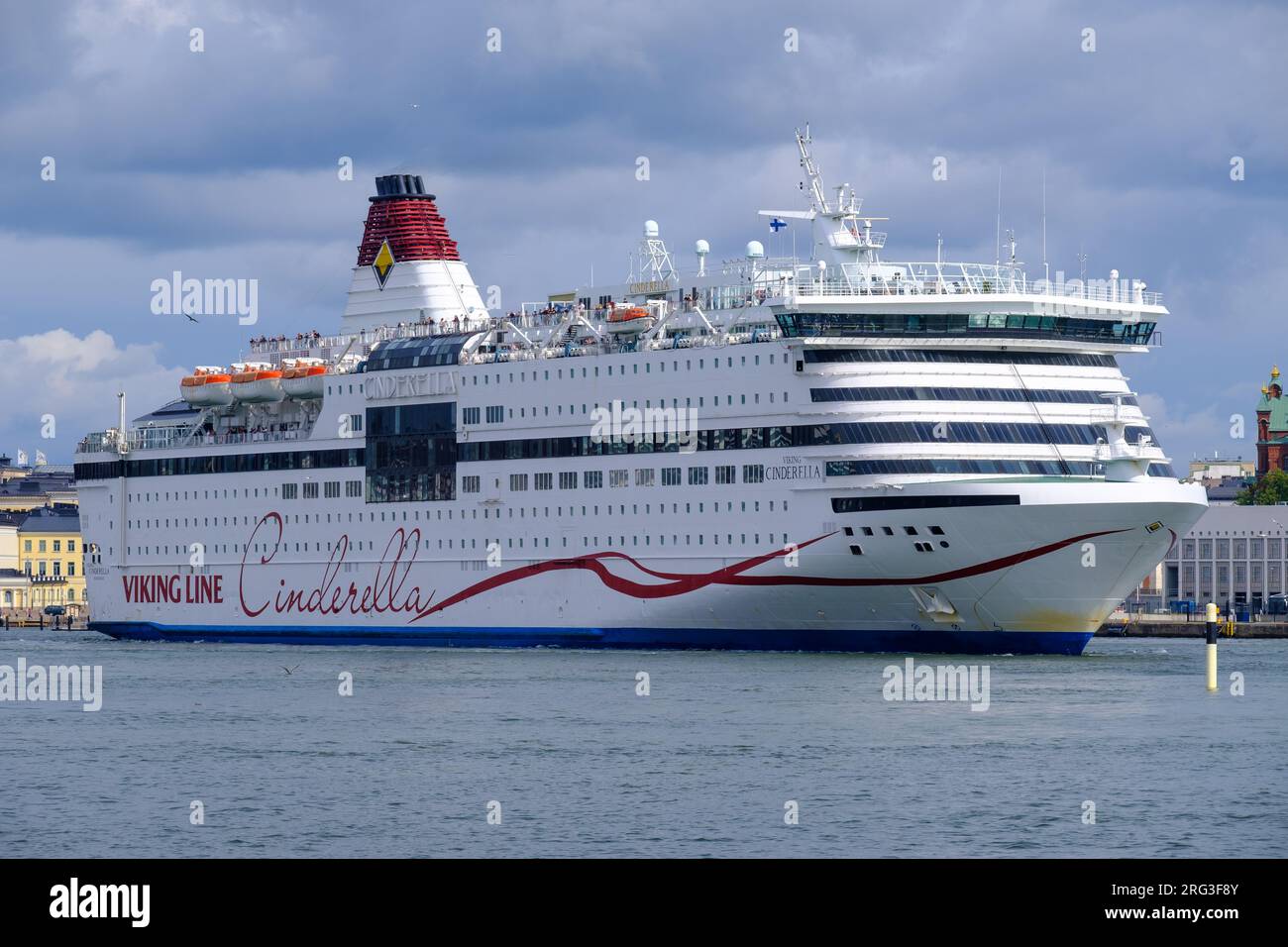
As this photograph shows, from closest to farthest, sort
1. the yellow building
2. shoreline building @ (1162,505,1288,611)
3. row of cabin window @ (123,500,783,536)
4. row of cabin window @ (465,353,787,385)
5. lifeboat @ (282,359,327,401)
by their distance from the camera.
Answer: row of cabin window @ (123,500,783,536), row of cabin window @ (465,353,787,385), lifeboat @ (282,359,327,401), shoreline building @ (1162,505,1288,611), the yellow building

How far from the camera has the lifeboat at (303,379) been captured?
81688 millimetres

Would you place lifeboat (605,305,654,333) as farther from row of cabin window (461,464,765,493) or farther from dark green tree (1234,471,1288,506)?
dark green tree (1234,471,1288,506)

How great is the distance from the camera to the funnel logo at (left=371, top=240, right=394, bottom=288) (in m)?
85.2

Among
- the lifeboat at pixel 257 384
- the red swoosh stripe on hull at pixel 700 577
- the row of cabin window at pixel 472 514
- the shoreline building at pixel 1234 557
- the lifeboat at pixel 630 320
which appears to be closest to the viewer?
the red swoosh stripe on hull at pixel 700 577

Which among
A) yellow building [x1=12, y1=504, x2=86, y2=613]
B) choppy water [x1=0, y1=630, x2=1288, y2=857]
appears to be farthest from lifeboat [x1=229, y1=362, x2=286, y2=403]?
yellow building [x1=12, y1=504, x2=86, y2=613]

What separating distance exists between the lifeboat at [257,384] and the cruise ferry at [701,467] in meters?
0.14

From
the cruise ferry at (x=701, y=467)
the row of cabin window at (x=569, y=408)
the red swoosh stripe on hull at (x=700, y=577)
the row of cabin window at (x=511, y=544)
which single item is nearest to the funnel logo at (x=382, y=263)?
the cruise ferry at (x=701, y=467)

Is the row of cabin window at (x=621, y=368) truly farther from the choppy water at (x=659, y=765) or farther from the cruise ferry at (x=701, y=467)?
the choppy water at (x=659, y=765)

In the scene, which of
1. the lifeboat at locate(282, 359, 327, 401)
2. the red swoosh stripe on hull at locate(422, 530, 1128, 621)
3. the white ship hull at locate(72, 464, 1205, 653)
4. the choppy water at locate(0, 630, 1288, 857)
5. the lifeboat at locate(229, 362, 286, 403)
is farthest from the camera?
the lifeboat at locate(229, 362, 286, 403)

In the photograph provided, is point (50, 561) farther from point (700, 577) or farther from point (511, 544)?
point (700, 577)

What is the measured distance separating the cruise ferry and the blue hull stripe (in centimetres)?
10

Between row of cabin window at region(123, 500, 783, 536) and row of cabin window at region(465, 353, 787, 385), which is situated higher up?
row of cabin window at region(465, 353, 787, 385)
